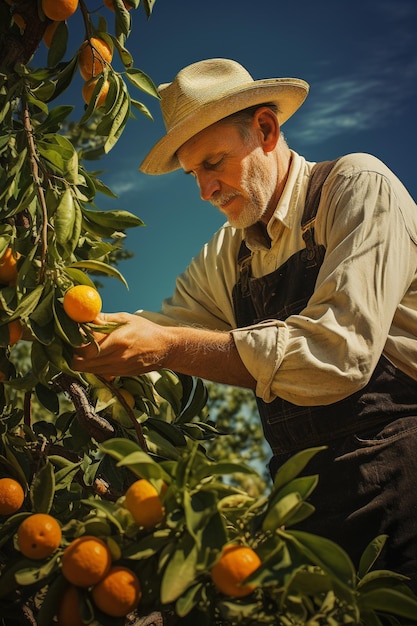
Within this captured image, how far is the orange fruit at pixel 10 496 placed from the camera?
4.99ft

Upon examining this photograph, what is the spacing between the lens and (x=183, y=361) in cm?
181

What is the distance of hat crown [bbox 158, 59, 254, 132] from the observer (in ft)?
7.53

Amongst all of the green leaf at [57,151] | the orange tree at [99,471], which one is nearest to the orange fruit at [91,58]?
the orange tree at [99,471]

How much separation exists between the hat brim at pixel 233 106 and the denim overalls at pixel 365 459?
35cm

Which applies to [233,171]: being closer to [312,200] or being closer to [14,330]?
[312,200]

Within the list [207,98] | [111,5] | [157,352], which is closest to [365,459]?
[157,352]

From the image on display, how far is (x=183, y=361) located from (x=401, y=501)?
633mm

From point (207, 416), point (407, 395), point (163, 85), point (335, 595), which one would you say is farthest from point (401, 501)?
point (163, 85)

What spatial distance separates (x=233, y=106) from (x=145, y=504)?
136 centimetres

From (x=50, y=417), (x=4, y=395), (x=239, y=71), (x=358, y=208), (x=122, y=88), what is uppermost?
(x=239, y=71)

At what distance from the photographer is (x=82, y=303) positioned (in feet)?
4.96

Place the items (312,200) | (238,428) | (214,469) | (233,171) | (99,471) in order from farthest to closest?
1. (238,428)
2. (233,171)
3. (312,200)
4. (99,471)
5. (214,469)

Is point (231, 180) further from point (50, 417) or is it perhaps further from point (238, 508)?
point (50, 417)

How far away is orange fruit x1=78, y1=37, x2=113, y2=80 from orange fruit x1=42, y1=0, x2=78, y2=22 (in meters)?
0.08
